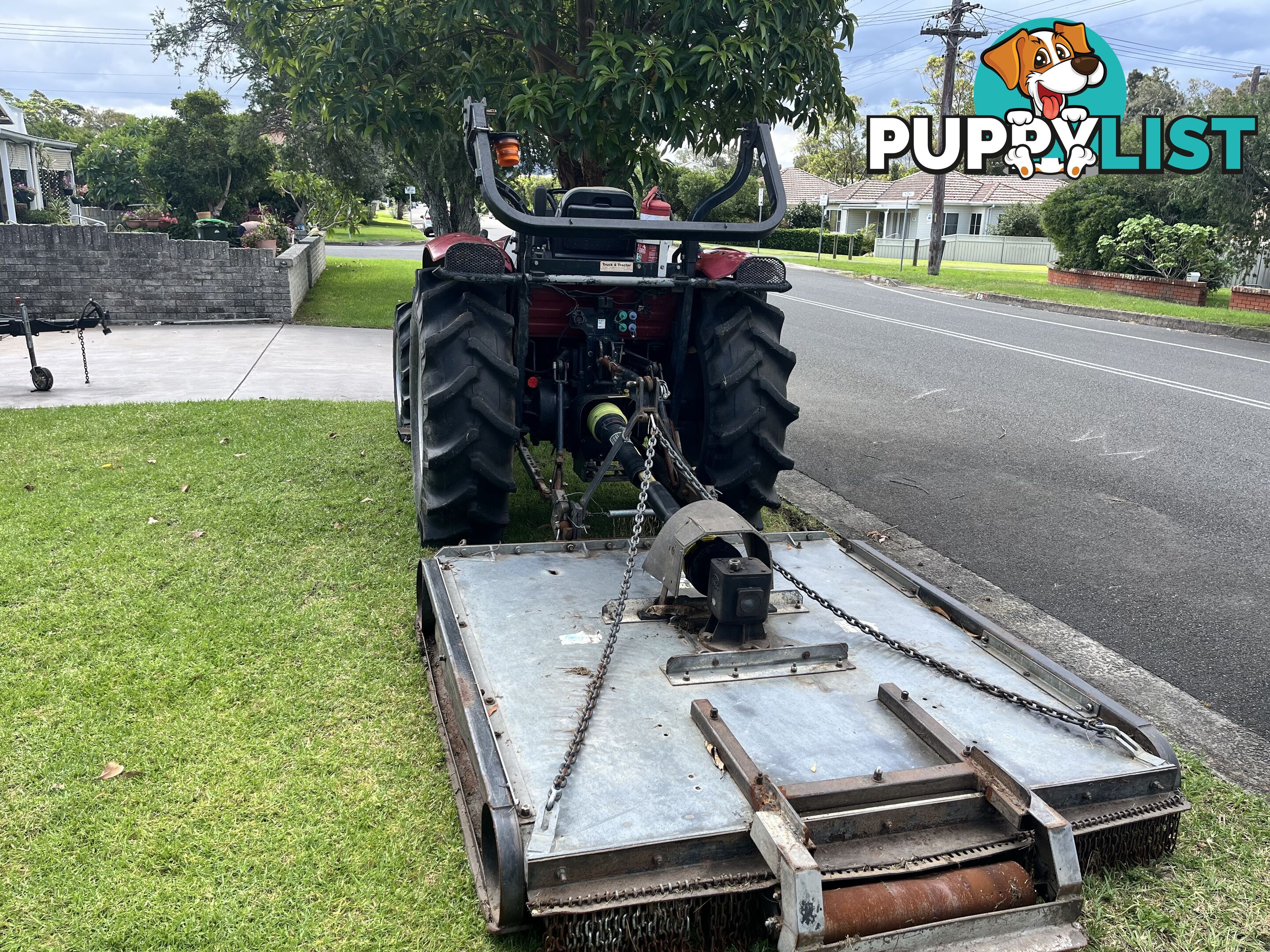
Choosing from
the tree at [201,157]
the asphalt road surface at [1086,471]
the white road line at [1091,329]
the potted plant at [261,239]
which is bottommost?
the asphalt road surface at [1086,471]

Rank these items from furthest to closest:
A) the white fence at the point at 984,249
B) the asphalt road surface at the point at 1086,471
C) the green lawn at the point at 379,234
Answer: the green lawn at the point at 379,234, the white fence at the point at 984,249, the asphalt road surface at the point at 1086,471

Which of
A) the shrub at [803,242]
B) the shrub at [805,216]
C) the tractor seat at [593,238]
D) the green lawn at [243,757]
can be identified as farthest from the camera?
the shrub at [805,216]

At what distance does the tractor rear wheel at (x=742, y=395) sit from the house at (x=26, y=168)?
30.7 meters

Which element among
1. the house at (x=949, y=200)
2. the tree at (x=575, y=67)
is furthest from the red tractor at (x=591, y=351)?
the house at (x=949, y=200)

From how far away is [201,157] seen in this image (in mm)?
26547

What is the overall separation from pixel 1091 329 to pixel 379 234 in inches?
1418

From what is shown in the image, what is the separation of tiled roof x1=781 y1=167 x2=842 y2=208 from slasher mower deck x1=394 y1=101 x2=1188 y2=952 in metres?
49.0

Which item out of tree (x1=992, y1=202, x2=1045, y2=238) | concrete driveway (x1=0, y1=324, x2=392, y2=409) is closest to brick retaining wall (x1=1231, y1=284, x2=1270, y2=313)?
concrete driveway (x1=0, y1=324, x2=392, y2=409)

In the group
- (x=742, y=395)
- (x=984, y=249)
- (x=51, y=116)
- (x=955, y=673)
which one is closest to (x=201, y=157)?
(x=742, y=395)

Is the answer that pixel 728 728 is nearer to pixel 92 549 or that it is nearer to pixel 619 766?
pixel 619 766

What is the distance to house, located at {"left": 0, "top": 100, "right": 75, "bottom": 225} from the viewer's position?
3167cm

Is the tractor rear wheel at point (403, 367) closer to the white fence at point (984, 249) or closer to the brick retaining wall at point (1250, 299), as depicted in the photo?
the brick retaining wall at point (1250, 299)

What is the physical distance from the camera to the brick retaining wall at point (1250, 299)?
1933 cm

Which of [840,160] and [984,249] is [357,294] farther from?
[840,160]
